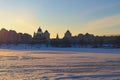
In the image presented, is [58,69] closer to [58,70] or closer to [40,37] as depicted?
[58,70]

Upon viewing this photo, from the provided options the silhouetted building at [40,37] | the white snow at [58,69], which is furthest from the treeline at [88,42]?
the white snow at [58,69]

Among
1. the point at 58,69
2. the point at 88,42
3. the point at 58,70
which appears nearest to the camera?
the point at 58,70

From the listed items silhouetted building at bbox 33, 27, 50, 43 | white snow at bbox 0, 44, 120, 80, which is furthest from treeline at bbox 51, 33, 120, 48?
white snow at bbox 0, 44, 120, 80

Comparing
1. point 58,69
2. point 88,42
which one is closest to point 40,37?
point 88,42

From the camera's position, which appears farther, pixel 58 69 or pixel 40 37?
pixel 40 37

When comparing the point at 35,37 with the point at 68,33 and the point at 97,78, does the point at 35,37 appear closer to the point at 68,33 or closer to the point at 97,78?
the point at 68,33

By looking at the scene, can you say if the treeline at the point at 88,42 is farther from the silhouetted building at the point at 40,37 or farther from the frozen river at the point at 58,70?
the frozen river at the point at 58,70

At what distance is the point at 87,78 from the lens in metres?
15.5

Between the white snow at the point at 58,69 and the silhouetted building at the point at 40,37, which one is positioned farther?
the silhouetted building at the point at 40,37

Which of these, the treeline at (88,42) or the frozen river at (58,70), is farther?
the treeline at (88,42)

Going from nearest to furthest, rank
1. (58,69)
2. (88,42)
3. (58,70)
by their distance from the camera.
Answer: (58,70), (58,69), (88,42)

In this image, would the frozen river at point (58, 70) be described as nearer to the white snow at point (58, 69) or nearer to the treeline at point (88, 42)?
the white snow at point (58, 69)

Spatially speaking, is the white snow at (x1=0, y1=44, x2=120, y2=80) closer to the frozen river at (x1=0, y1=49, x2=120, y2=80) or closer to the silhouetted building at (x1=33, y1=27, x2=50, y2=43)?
the frozen river at (x1=0, y1=49, x2=120, y2=80)

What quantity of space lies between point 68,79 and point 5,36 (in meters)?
162
